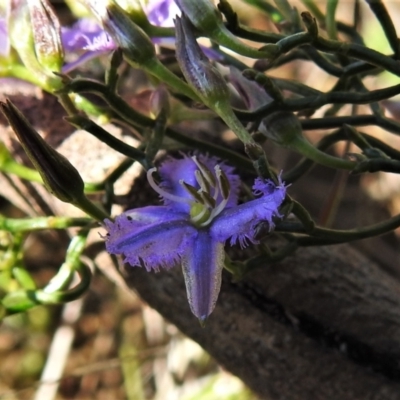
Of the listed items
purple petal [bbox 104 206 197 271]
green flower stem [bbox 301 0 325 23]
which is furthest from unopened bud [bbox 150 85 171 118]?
green flower stem [bbox 301 0 325 23]

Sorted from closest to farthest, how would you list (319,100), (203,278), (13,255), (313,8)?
(203,278) → (319,100) → (13,255) → (313,8)

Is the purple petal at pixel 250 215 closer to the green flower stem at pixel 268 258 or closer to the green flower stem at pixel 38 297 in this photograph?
the green flower stem at pixel 268 258

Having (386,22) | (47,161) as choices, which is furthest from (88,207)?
(386,22)

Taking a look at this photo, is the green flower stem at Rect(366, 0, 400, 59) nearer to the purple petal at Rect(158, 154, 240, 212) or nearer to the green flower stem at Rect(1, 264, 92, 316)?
the purple petal at Rect(158, 154, 240, 212)

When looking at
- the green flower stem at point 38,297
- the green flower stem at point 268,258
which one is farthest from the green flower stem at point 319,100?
the green flower stem at point 38,297

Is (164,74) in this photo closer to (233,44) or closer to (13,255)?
(233,44)

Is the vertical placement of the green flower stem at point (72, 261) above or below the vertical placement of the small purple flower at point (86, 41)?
below
